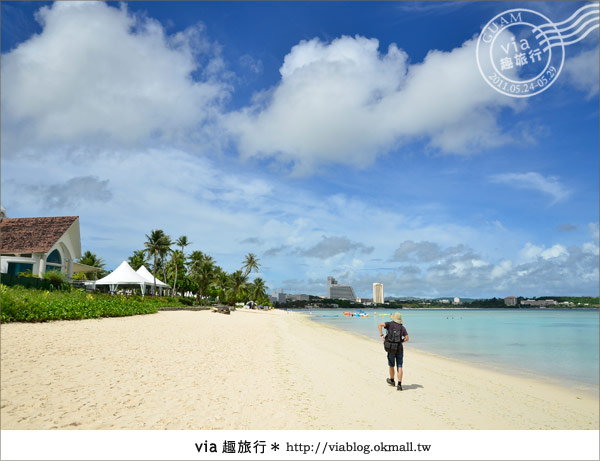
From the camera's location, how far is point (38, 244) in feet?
73.3

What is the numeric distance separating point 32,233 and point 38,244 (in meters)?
1.08

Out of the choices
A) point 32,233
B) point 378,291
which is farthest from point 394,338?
point 378,291

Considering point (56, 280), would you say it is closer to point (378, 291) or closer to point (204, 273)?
point (204, 273)

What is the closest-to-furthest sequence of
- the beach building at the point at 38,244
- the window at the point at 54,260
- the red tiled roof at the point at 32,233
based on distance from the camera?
the beach building at the point at 38,244 → the red tiled roof at the point at 32,233 → the window at the point at 54,260

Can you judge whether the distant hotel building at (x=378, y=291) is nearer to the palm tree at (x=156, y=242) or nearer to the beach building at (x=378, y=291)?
the beach building at (x=378, y=291)

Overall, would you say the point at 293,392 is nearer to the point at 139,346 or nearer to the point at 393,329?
the point at 393,329

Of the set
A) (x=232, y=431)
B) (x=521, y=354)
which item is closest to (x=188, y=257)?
(x=521, y=354)

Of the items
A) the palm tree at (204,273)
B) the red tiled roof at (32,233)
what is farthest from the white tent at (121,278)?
the palm tree at (204,273)

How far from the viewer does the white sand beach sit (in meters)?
5.48

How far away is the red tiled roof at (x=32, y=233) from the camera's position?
21375 mm

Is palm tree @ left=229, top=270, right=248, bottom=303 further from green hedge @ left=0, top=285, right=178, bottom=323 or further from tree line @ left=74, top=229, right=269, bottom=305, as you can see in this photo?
green hedge @ left=0, top=285, right=178, bottom=323

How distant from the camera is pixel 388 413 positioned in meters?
6.62

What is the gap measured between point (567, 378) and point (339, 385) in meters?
12.0

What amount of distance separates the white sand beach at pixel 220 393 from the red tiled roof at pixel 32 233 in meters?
12.7
